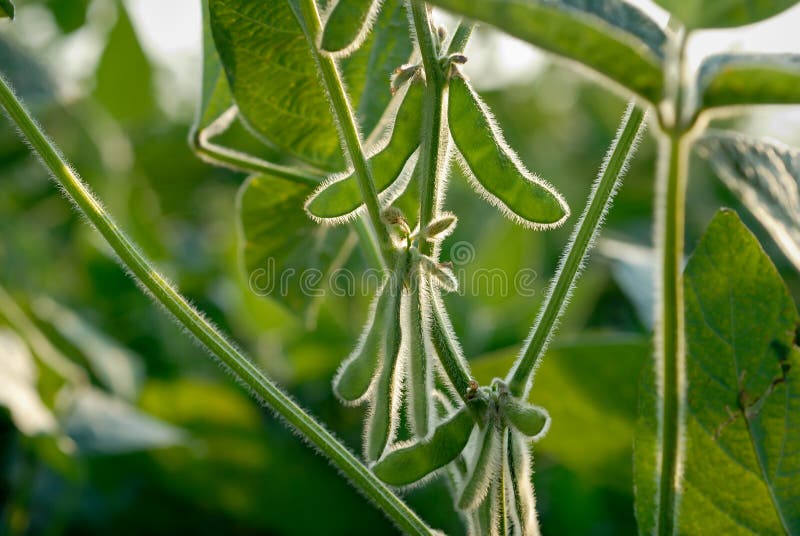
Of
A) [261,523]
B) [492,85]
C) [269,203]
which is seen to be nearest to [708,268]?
[269,203]

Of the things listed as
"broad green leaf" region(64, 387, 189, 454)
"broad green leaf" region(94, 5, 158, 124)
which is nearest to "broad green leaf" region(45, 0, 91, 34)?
"broad green leaf" region(94, 5, 158, 124)

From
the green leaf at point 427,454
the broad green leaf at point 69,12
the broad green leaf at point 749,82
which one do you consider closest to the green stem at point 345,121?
the green leaf at point 427,454

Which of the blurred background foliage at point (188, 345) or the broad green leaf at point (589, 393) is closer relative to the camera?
the broad green leaf at point (589, 393)

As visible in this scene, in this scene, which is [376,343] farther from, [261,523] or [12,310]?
[12,310]

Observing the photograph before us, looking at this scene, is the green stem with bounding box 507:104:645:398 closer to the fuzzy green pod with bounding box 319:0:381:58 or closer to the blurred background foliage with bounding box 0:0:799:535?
the fuzzy green pod with bounding box 319:0:381:58

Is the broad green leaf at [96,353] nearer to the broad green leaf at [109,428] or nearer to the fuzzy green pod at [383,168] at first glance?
the broad green leaf at [109,428]

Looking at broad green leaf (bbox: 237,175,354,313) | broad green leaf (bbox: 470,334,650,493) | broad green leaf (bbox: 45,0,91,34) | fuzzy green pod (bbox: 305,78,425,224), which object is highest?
broad green leaf (bbox: 45,0,91,34)

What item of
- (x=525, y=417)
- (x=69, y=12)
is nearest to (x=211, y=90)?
(x=525, y=417)
